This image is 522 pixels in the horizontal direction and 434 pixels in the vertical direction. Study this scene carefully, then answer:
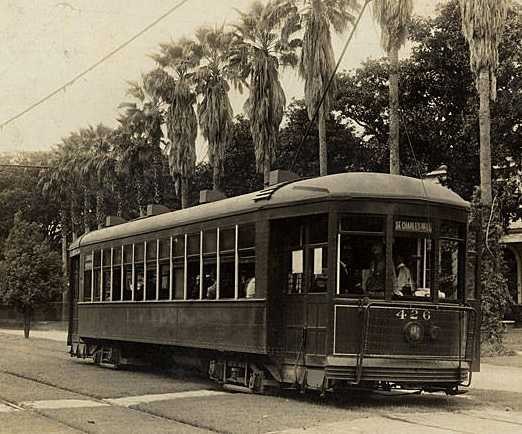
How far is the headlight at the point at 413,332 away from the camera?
12031mm

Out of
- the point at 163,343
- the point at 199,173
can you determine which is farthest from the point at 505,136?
the point at 163,343

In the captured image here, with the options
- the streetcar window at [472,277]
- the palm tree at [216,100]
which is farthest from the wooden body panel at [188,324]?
the palm tree at [216,100]

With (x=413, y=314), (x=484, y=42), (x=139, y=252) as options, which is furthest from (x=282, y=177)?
(x=484, y=42)

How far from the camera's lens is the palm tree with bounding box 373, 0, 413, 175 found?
23734 mm

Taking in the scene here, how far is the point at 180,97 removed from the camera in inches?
1420

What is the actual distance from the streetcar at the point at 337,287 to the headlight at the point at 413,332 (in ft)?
0.04

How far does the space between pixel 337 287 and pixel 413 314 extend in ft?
3.47

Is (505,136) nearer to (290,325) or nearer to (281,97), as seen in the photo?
(281,97)

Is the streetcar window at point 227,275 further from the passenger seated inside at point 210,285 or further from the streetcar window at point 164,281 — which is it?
the streetcar window at point 164,281

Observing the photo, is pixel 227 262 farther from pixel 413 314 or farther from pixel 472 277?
pixel 472 277

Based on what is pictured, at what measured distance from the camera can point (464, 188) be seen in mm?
36094

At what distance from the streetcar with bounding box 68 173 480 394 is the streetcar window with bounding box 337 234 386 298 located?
0.01 meters

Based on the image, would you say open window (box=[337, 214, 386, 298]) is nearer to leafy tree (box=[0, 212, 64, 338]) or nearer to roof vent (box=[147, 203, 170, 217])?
roof vent (box=[147, 203, 170, 217])

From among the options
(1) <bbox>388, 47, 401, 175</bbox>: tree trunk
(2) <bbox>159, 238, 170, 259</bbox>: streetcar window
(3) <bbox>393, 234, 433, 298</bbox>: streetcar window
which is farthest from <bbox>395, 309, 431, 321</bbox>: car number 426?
(1) <bbox>388, 47, 401, 175</bbox>: tree trunk
